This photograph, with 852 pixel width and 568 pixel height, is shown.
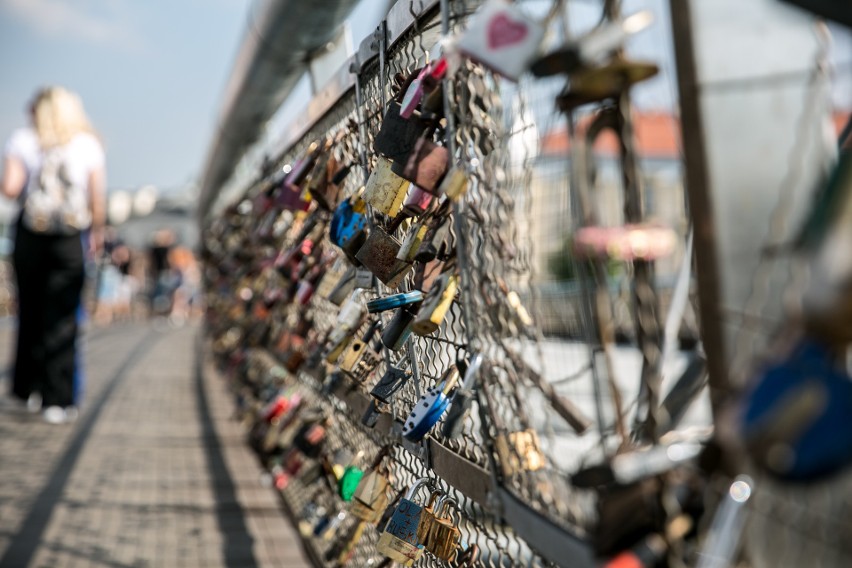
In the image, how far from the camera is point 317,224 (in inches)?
83.7

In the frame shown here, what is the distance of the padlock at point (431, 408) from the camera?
1.20m

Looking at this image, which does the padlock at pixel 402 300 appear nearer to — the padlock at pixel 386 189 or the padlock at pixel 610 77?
the padlock at pixel 386 189

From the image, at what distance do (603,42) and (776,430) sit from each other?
0.31 m

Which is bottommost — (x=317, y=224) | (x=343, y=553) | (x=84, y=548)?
(x=84, y=548)

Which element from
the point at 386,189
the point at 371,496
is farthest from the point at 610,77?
the point at 371,496

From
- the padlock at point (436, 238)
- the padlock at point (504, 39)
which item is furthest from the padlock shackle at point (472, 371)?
the padlock at point (504, 39)

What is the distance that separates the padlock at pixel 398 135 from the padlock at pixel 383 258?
0.17 m

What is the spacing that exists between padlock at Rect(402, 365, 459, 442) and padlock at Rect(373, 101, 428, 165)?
0.97 ft

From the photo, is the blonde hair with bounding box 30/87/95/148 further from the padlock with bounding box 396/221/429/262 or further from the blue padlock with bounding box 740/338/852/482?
the blue padlock with bounding box 740/338/852/482

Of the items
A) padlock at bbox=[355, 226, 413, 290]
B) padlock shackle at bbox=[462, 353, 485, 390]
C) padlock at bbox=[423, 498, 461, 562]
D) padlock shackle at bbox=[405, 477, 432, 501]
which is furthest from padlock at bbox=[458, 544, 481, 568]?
padlock at bbox=[355, 226, 413, 290]

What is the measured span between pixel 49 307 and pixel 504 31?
3985 millimetres

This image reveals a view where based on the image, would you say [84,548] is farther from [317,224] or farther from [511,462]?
[511,462]

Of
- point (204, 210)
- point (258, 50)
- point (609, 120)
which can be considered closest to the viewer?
point (609, 120)

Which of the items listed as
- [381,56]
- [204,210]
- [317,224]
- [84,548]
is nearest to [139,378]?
[204,210]
